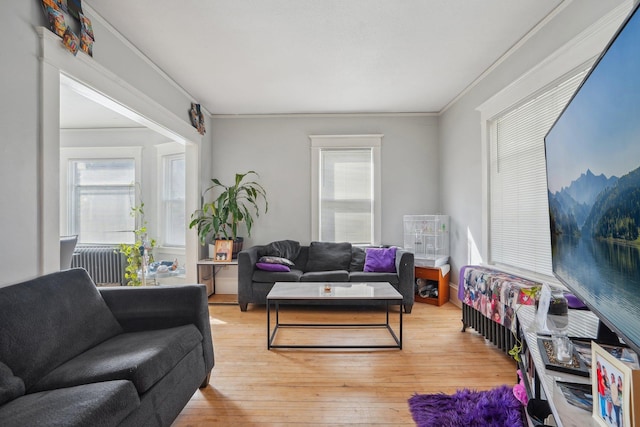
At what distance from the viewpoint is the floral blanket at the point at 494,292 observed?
2.23 m

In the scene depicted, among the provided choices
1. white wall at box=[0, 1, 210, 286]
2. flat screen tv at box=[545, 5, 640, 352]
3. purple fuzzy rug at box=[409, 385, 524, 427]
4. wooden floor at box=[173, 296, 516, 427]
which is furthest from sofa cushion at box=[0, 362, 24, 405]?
flat screen tv at box=[545, 5, 640, 352]

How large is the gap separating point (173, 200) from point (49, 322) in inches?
136

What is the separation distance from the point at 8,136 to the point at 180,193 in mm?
3079

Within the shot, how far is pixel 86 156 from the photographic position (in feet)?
15.9

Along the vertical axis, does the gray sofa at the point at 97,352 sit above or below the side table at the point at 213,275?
above

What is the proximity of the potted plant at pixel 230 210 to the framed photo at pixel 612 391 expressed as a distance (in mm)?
3832

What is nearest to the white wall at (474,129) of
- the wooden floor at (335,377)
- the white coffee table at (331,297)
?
the wooden floor at (335,377)

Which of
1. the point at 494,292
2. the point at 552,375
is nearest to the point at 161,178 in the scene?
the point at 494,292

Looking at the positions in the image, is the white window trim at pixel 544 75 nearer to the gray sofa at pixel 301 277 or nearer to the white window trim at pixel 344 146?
the gray sofa at pixel 301 277

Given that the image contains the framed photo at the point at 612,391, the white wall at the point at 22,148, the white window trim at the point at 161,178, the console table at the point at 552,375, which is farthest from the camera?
the white window trim at the point at 161,178

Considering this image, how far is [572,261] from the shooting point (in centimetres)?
124

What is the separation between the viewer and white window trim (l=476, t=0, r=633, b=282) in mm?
1810

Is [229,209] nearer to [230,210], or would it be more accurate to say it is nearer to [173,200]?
[230,210]

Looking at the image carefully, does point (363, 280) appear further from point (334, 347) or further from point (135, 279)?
point (135, 279)
